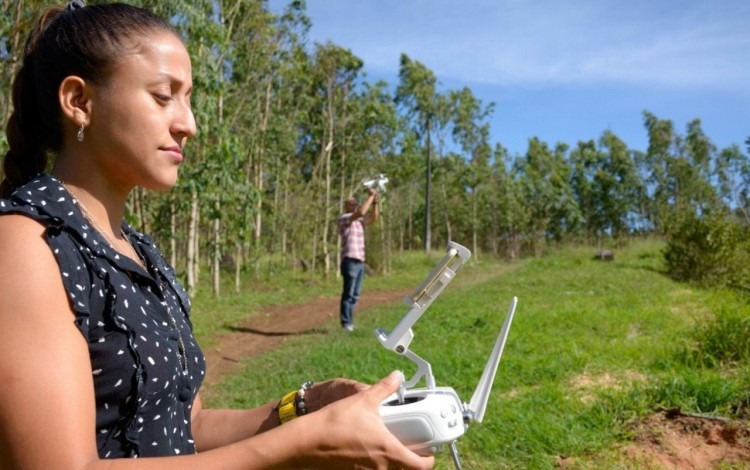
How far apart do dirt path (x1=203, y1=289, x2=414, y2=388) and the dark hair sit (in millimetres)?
5386

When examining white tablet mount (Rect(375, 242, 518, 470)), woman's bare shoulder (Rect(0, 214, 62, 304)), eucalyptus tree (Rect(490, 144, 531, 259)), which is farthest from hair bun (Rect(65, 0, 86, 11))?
eucalyptus tree (Rect(490, 144, 531, 259))

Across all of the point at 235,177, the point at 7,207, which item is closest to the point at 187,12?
the point at 235,177

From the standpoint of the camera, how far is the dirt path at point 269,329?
749cm

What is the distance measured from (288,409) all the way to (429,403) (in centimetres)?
51

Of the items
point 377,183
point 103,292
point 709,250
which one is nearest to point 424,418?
point 103,292

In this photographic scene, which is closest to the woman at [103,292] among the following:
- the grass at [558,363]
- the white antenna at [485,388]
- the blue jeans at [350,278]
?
the white antenna at [485,388]

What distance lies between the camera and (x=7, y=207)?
→ 1027 millimetres

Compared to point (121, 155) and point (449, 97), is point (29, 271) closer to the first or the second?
point (121, 155)

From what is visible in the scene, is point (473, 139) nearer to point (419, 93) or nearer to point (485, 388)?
point (419, 93)

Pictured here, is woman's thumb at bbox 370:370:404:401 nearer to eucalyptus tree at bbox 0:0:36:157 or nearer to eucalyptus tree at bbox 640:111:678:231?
eucalyptus tree at bbox 0:0:36:157

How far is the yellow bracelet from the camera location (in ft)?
4.97

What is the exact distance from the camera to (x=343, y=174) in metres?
18.8

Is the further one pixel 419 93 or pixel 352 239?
pixel 419 93

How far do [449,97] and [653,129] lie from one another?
13.4 metres
